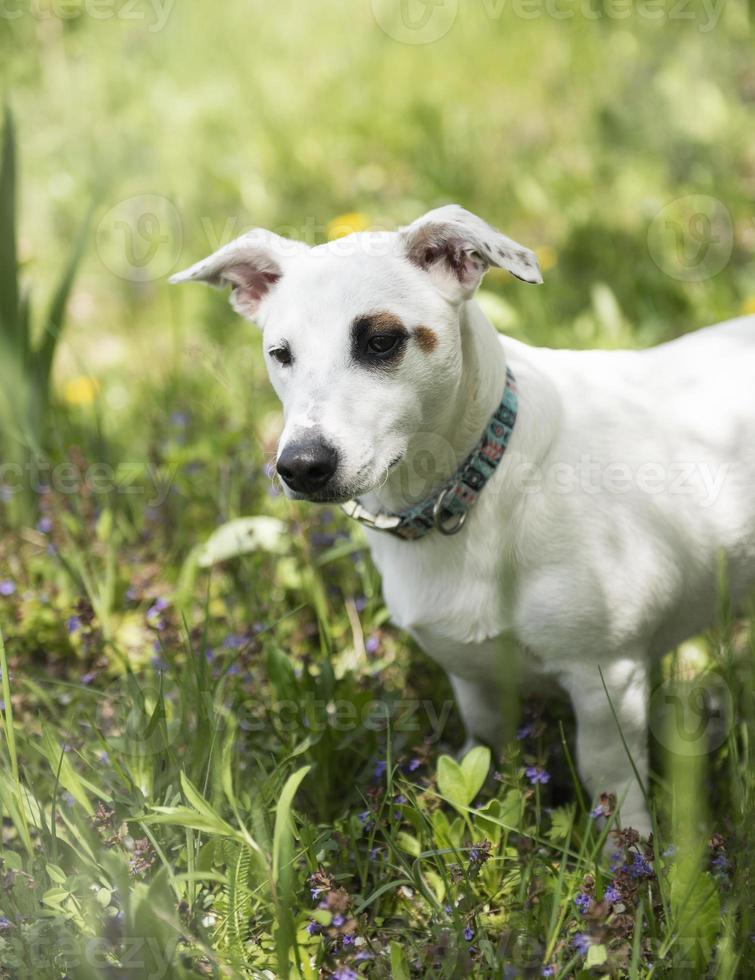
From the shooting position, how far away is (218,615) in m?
3.08

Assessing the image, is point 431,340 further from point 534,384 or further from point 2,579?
point 2,579

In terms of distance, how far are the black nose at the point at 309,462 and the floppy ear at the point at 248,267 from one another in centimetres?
58

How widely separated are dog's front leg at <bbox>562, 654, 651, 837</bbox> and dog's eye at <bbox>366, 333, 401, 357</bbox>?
0.82m

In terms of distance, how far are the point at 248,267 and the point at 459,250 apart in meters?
0.57

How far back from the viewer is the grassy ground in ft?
6.07

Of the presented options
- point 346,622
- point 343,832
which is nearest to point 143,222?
point 346,622

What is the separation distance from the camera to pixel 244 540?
3055 millimetres

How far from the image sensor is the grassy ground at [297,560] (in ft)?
6.07

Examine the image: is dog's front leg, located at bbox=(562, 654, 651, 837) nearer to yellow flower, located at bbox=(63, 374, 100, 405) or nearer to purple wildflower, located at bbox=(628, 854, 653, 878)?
purple wildflower, located at bbox=(628, 854, 653, 878)

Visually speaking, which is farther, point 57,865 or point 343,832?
point 343,832

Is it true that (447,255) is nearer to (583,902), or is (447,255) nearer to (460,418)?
(460,418)

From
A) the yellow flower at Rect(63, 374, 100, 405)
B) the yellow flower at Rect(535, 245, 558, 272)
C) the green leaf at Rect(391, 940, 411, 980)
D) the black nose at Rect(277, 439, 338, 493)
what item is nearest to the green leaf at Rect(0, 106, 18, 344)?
the yellow flower at Rect(63, 374, 100, 405)

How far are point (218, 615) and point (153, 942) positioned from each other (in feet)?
4.73

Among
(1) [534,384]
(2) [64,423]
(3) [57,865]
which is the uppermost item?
(1) [534,384]
